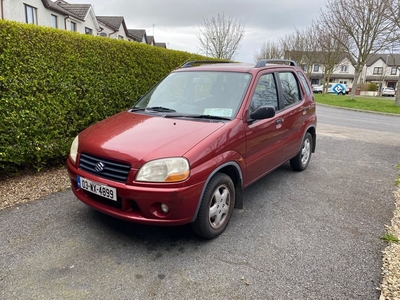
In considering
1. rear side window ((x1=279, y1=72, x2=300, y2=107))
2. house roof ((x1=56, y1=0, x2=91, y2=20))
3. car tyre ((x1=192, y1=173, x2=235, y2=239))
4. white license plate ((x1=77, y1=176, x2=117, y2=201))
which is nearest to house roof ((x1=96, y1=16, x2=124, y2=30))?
house roof ((x1=56, y1=0, x2=91, y2=20))

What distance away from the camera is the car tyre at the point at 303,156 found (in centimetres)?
529

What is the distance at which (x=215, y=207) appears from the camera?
10.2 ft

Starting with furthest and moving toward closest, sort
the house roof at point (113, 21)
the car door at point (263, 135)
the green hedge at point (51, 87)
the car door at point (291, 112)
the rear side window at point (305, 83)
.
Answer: the house roof at point (113, 21)
the rear side window at point (305, 83)
the car door at point (291, 112)
the green hedge at point (51, 87)
the car door at point (263, 135)

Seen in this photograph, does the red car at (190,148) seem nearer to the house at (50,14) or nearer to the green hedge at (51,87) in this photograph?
the green hedge at (51,87)

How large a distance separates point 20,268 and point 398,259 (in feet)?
11.4

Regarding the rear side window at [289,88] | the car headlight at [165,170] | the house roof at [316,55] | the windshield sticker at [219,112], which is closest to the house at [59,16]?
the rear side window at [289,88]

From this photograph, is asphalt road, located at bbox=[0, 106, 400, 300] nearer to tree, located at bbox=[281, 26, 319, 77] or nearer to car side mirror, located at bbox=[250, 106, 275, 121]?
car side mirror, located at bbox=[250, 106, 275, 121]

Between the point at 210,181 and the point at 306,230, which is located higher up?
the point at 210,181

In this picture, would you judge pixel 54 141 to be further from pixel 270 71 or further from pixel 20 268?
pixel 270 71

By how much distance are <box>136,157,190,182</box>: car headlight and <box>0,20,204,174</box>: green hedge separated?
268 centimetres

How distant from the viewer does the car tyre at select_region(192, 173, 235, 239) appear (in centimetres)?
290

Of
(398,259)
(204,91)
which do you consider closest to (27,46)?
(204,91)

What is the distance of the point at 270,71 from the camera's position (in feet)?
13.9

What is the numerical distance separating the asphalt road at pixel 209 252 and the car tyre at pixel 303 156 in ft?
3.14
